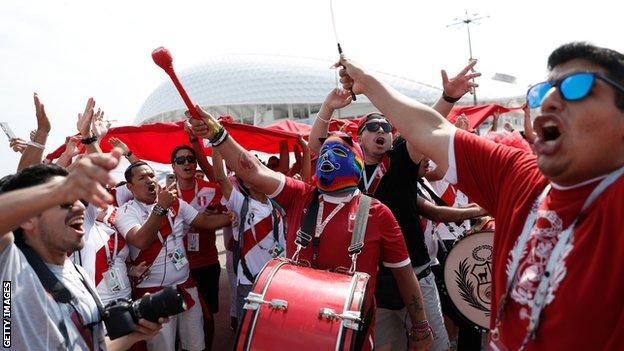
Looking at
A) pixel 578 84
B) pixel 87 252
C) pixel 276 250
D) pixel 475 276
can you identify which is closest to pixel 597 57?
pixel 578 84

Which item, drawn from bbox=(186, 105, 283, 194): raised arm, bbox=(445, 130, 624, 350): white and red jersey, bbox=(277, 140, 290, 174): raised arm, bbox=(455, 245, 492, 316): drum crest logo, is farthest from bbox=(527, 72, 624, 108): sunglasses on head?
bbox=(277, 140, 290, 174): raised arm

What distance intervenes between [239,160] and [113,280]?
5.66 feet

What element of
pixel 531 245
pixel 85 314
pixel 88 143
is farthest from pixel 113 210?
pixel 531 245

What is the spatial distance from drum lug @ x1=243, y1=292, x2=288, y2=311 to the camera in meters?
0.36

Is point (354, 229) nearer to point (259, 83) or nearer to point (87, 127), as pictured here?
point (87, 127)

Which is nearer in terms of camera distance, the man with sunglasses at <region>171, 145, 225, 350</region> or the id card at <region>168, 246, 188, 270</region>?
the id card at <region>168, 246, 188, 270</region>

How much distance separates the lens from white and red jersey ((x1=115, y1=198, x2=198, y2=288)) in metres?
3.88

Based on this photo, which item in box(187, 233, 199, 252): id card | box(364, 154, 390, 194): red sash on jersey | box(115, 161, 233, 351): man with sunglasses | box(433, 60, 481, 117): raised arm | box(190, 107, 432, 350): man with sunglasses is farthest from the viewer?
box(187, 233, 199, 252): id card

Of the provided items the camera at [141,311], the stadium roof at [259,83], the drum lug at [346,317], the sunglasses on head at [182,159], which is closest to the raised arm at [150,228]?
the sunglasses on head at [182,159]

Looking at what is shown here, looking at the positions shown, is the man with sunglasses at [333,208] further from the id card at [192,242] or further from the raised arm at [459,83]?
the id card at [192,242]

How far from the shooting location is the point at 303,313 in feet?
7.03

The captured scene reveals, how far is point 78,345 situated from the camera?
1899mm

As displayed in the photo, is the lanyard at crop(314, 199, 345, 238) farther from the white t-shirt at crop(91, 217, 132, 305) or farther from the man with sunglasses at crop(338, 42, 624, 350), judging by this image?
the white t-shirt at crop(91, 217, 132, 305)

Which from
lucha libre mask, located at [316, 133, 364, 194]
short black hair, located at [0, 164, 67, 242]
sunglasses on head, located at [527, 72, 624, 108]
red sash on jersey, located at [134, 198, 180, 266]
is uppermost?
sunglasses on head, located at [527, 72, 624, 108]
